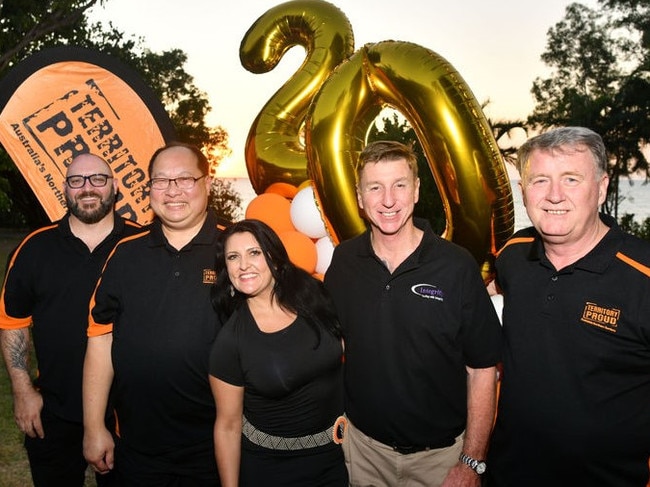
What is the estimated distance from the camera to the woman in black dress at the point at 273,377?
2197 mm

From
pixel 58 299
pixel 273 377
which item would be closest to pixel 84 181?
pixel 58 299

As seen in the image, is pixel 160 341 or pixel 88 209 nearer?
pixel 160 341

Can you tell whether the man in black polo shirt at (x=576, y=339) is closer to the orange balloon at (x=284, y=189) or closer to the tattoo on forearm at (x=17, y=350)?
the orange balloon at (x=284, y=189)

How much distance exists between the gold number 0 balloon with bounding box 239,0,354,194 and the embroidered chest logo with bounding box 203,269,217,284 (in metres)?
1.55

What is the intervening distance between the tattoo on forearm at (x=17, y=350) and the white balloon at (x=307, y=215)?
1.72 m

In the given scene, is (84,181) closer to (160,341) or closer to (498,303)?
(160,341)

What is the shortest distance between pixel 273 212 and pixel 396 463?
6.24ft

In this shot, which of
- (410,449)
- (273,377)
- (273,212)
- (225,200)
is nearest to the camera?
(273,377)

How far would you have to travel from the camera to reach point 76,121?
13.9 feet

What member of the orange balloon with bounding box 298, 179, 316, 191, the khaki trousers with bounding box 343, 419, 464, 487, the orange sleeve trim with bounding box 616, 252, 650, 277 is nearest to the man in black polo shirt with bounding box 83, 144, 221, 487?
the khaki trousers with bounding box 343, 419, 464, 487

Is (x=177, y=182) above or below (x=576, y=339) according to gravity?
above

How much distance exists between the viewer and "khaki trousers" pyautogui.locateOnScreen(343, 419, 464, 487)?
2379 millimetres

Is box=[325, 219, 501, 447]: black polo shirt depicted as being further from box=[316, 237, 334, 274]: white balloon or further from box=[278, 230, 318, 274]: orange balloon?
box=[316, 237, 334, 274]: white balloon

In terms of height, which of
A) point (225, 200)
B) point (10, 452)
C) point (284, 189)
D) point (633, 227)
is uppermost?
point (225, 200)
